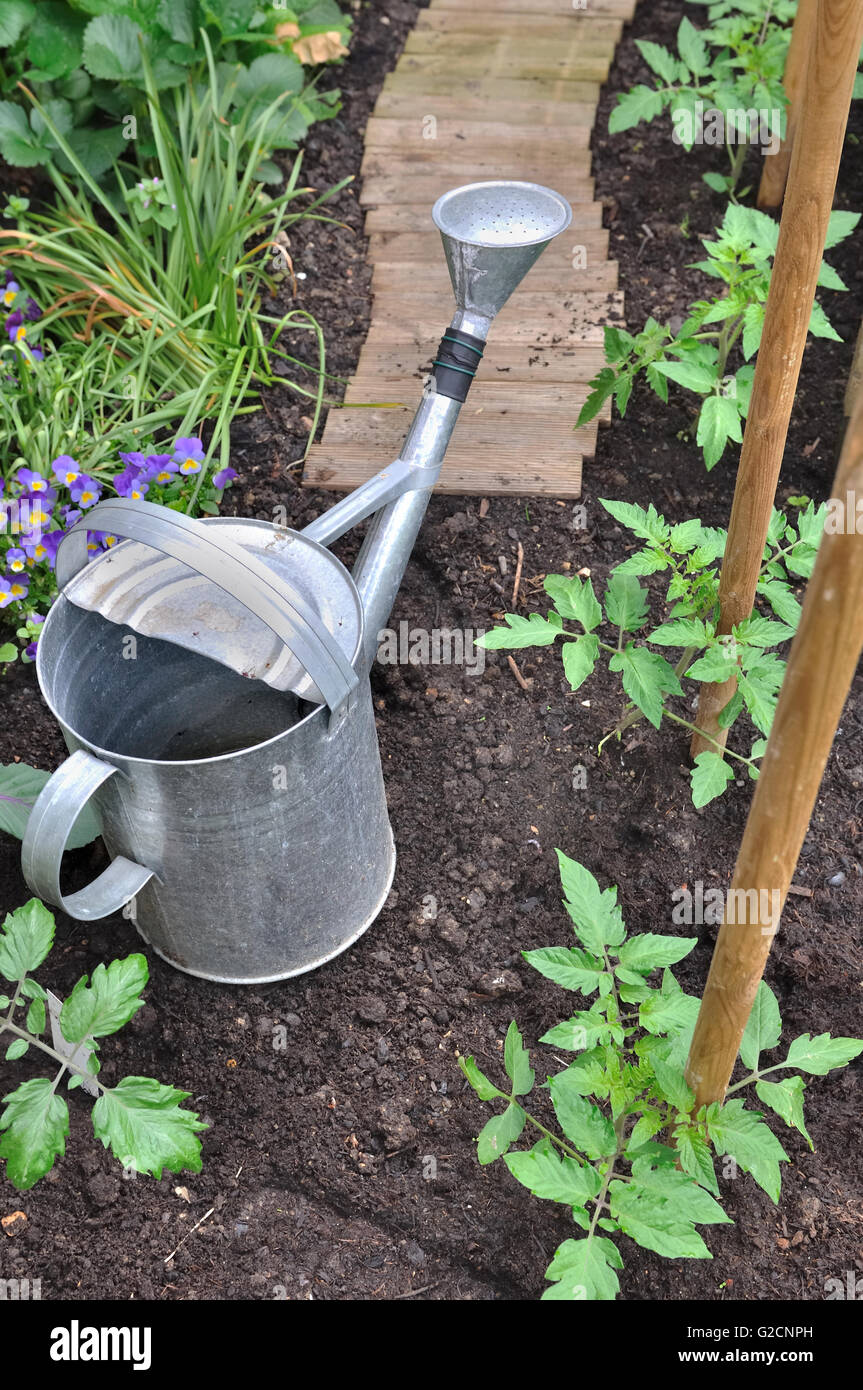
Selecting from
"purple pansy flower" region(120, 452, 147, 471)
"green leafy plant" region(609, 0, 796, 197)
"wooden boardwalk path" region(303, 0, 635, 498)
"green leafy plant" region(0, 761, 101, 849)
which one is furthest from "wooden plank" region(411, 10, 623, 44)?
"green leafy plant" region(0, 761, 101, 849)

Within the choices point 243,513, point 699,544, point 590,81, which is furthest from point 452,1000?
point 590,81

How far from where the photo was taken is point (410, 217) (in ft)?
10.6

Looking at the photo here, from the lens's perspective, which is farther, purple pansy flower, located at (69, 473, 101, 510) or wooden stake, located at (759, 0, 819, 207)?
wooden stake, located at (759, 0, 819, 207)

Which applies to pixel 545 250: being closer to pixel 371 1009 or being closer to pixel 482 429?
pixel 482 429

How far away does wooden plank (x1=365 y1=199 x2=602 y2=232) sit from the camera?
3.17m

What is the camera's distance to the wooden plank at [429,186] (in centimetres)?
324

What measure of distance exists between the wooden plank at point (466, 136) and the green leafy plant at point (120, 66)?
0.89 feet

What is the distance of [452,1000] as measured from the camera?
199cm

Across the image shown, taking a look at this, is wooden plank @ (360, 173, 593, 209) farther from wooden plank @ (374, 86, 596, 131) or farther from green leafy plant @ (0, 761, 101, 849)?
green leafy plant @ (0, 761, 101, 849)

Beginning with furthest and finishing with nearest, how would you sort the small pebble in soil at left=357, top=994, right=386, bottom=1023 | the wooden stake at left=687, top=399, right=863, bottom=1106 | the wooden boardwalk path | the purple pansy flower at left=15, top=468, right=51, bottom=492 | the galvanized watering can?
the wooden boardwalk path → the purple pansy flower at left=15, top=468, right=51, bottom=492 → the small pebble in soil at left=357, top=994, right=386, bottom=1023 → the galvanized watering can → the wooden stake at left=687, top=399, right=863, bottom=1106

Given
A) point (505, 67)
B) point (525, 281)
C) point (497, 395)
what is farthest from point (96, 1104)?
point (505, 67)

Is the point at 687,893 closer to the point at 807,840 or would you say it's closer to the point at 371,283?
the point at 807,840

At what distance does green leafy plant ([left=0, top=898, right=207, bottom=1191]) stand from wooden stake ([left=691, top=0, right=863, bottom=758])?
3.58 ft

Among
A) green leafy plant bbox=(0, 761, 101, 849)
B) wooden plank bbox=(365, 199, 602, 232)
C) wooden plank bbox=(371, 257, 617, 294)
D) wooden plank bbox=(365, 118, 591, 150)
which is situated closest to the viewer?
green leafy plant bbox=(0, 761, 101, 849)
